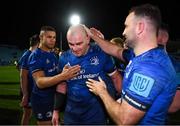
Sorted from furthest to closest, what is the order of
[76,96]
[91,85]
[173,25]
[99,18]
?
1. [99,18]
2. [173,25]
3. [76,96]
4. [91,85]

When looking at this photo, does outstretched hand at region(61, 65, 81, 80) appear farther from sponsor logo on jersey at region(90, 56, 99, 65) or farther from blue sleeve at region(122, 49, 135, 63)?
blue sleeve at region(122, 49, 135, 63)

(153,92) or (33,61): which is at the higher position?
(153,92)

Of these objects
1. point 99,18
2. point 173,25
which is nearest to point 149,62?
point 173,25

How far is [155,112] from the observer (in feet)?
9.33

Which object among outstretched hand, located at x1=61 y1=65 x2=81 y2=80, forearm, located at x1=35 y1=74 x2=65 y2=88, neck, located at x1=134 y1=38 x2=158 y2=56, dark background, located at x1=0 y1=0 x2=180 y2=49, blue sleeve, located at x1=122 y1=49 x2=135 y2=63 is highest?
neck, located at x1=134 y1=38 x2=158 y2=56

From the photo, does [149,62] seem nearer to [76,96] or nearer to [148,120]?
[148,120]

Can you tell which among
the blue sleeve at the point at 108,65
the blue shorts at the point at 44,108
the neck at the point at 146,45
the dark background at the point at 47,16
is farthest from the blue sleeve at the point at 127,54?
the dark background at the point at 47,16

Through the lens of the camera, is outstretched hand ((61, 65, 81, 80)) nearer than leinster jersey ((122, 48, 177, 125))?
No

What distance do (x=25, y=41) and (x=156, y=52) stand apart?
48.0 metres

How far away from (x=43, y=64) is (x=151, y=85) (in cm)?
335

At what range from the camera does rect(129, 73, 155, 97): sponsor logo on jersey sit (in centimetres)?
270

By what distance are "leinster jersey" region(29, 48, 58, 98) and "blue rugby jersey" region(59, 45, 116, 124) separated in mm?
1244

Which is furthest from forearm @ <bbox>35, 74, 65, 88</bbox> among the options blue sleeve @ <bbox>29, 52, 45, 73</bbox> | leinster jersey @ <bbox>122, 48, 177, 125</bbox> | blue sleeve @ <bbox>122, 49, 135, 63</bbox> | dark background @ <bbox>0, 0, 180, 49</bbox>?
dark background @ <bbox>0, 0, 180, 49</bbox>

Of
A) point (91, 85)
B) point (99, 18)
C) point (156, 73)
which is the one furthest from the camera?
point (99, 18)
